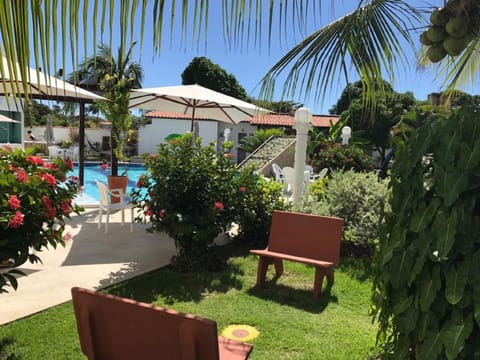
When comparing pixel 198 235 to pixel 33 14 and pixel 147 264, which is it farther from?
pixel 33 14

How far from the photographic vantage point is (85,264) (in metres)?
5.32

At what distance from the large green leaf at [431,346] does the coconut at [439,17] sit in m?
1.29

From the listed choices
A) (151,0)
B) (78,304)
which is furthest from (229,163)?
(151,0)

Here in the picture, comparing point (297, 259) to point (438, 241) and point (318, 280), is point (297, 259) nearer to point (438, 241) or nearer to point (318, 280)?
point (318, 280)

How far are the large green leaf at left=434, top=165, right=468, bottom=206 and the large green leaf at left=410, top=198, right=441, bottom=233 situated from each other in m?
0.07

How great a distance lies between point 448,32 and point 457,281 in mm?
991

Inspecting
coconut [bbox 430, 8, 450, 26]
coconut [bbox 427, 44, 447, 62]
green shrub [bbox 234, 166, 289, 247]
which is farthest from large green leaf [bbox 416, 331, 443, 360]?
green shrub [bbox 234, 166, 289, 247]

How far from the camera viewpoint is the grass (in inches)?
131

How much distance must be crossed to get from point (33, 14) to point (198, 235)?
4.45m

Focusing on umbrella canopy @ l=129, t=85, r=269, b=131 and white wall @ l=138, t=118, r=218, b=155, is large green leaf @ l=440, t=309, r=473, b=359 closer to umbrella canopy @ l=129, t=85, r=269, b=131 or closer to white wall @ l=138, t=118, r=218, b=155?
umbrella canopy @ l=129, t=85, r=269, b=131

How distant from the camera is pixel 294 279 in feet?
17.0

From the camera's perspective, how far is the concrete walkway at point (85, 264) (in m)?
4.14

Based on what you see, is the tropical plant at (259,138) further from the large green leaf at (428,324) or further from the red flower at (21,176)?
the large green leaf at (428,324)

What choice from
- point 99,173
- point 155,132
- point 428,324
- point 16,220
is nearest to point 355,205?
point 428,324
